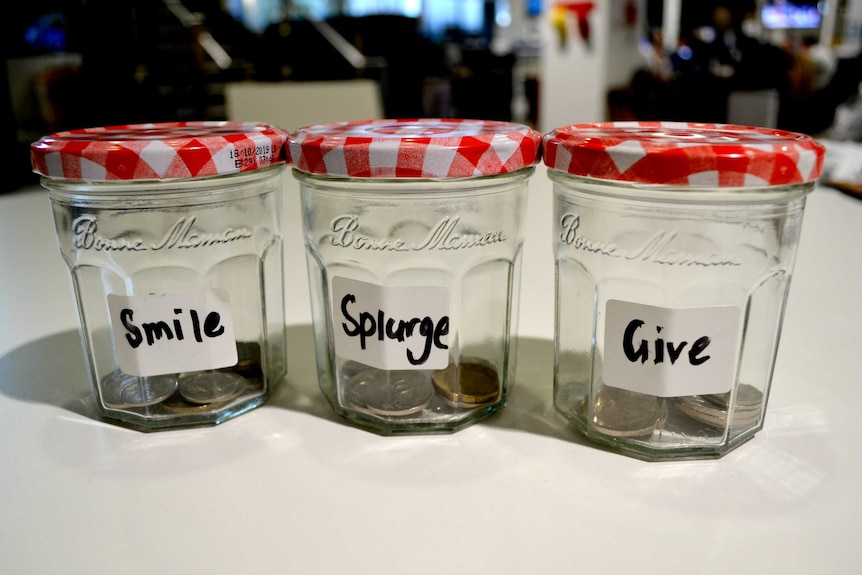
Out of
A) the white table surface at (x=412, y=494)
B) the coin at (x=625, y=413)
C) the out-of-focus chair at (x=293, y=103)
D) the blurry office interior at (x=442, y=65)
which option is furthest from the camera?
the out-of-focus chair at (x=293, y=103)

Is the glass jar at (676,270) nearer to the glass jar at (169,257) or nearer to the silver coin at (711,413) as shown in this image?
the silver coin at (711,413)

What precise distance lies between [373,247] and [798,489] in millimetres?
329

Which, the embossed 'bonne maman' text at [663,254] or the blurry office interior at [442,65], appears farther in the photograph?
the blurry office interior at [442,65]

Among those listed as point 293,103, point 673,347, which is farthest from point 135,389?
point 293,103

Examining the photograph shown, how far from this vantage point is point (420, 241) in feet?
1.60

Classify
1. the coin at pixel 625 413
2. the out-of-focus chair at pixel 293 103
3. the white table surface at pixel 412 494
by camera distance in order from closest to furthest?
the white table surface at pixel 412 494, the coin at pixel 625 413, the out-of-focus chair at pixel 293 103

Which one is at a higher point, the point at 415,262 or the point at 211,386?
the point at 415,262

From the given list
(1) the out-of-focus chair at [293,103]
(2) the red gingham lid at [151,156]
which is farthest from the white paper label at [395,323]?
(1) the out-of-focus chair at [293,103]

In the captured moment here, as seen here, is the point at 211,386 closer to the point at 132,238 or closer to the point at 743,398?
the point at 132,238

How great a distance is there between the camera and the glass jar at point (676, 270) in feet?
1.34

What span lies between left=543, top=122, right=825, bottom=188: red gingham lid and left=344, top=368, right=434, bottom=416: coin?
200mm

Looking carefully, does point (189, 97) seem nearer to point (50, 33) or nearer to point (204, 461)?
point (50, 33)

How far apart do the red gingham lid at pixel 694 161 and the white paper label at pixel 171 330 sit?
0.27m

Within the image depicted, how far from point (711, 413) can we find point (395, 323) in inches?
9.2
